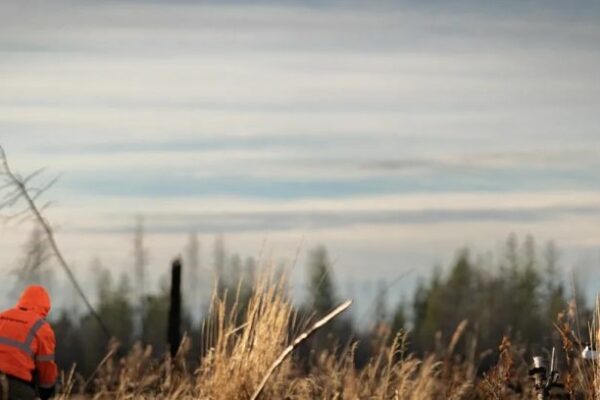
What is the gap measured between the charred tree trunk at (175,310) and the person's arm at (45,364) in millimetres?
3652

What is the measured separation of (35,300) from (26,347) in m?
0.77

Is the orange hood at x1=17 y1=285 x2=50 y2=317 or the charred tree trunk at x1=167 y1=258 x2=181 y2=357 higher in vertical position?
the orange hood at x1=17 y1=285 x2=50 y2=317

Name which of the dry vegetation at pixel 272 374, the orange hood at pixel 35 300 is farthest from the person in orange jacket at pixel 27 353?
the dry vegetation at pixel 272 374

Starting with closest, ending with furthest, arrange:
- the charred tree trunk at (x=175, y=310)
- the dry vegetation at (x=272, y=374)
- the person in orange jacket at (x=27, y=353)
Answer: the dry vegetation at (x=272, y=374) → the person in orange jacket at (x=27, y=353) → the charred tree trunk at (x=175, y=310)

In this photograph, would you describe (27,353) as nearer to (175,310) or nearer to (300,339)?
(300,339)

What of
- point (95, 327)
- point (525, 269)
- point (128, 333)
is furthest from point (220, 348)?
point (525, 269)

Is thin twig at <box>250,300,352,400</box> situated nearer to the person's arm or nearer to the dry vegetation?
the dry vegetation

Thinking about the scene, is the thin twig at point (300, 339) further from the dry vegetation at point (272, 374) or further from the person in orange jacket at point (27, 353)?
the person in orange jacket at point (27, 353)

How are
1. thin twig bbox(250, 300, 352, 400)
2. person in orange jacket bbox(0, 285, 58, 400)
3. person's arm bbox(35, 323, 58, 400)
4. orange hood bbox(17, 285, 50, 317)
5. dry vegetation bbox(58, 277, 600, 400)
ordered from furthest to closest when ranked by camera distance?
orange hood bbox(17, 285, 50, 317) < person's arm bbox(35, 323, 58, 400) < person in orange jacket bbox(0, 285, 58, 400) < dry vegetation bbox(58, 277, 600, 400) < thin twig bbox(250, 300, 352, 400)

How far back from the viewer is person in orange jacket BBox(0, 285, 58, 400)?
15.4m

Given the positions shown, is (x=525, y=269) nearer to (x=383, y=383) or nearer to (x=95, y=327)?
(x=95, y=327)

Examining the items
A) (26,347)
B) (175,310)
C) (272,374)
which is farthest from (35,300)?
(175,310)

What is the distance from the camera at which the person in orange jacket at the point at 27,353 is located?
15.4m

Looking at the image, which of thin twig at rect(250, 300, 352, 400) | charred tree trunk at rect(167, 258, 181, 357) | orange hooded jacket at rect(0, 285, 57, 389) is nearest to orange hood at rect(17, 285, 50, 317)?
orange hooded jacket at rect(0, 285, 57, 389)
